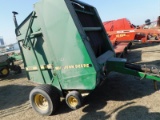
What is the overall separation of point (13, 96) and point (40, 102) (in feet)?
7.14

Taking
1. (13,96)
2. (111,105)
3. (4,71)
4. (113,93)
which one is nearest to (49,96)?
(111,105)

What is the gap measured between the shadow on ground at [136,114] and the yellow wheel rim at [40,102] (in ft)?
5.66

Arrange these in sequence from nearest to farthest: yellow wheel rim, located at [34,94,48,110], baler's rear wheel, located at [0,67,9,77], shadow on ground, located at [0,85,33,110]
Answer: yellow wheel rim, located at [34,94,48,110] → shadow on ground, located at [0,85,33,110] → baler's rear wheel, located at [0,67,9,77]

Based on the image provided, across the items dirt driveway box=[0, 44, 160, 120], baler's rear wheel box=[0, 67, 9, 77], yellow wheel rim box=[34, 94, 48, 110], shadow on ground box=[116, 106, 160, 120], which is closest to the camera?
shadow on ground box=[116, 106, 160, 120]

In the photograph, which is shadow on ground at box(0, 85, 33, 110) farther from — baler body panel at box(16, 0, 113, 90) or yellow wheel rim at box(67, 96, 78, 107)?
yellow wheel rim at box(67, 96, 78, 107)

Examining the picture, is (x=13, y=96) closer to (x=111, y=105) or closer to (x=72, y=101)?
(x=72, y=101)

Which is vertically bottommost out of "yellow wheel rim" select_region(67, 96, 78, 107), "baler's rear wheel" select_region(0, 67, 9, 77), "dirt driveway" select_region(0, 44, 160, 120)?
"dirt driveway" select_region(0, 44, 160, 120)

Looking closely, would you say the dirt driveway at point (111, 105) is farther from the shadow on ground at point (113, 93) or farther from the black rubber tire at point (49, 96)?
the black rubber tire at point (49, 96)

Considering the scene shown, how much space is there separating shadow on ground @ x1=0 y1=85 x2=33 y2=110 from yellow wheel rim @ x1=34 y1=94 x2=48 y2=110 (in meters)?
1.19

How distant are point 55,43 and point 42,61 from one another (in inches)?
28.3

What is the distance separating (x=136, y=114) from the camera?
4.11 m

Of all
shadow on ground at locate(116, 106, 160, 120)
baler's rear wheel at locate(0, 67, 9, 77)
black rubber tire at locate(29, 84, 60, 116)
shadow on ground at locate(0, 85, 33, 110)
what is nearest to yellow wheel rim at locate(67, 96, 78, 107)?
black rubber tire at locate(29, 84, 60, 116)

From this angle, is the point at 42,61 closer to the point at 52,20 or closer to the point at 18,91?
the point at 52,20

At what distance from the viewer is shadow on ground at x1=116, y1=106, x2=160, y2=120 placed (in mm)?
3934
